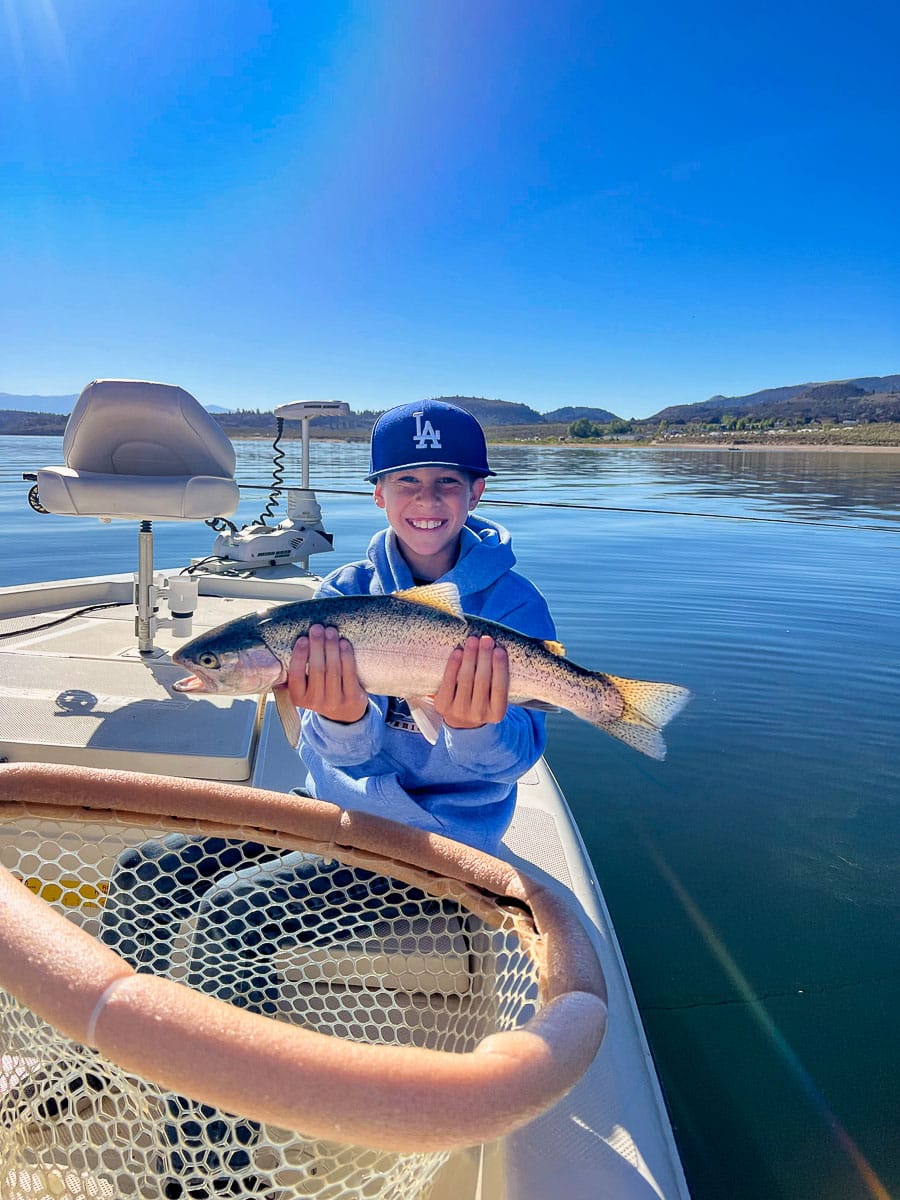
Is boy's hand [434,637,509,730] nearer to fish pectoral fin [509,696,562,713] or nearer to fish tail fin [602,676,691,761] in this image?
fish pectoral fin [509,696,562,713]

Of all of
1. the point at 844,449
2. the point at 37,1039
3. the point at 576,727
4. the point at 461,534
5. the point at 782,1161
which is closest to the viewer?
the point at 37,1039

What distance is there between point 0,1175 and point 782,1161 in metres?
2.47

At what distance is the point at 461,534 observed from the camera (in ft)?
9.18

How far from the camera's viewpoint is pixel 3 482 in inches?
1230

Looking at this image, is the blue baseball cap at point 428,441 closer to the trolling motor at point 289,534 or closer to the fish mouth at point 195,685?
the fish mouth at point 195,685

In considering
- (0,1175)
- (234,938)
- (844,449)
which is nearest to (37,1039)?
(0,1175)

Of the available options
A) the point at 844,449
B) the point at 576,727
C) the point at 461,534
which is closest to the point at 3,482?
the point at 576,727

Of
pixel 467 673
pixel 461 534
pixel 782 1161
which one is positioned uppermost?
pixel 461 534

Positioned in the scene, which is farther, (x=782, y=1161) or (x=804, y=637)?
(x=804, y=637)

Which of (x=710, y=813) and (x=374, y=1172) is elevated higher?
(x=374, y=1172)

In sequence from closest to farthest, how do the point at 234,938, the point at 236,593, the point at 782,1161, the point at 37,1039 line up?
the point at 37,1039 → the point at 234,938 → the point at 782,1161 → the point at 236,593

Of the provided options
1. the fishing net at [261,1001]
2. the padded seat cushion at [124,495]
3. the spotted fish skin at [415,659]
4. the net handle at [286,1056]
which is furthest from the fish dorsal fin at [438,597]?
the padded seat cushion at [124,495]

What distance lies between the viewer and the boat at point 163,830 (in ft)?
5.16

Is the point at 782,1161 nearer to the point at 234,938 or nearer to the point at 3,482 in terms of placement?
the point at 234,938
